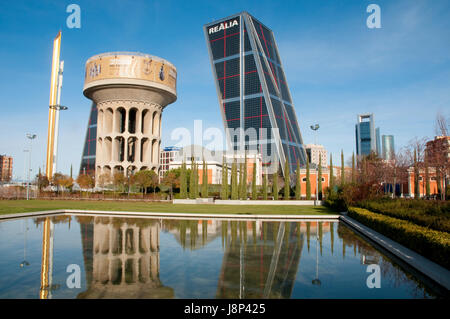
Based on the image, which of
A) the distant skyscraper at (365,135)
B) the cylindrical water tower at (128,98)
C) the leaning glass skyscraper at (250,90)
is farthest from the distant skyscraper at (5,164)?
the distant skyscraper at (365,135)

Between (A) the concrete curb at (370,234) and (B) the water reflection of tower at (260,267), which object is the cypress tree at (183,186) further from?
(B) the water reflection of tower at (260,267)

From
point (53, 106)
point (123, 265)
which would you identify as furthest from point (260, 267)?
point (53, 106)

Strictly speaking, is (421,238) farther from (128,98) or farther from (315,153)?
(315,153)

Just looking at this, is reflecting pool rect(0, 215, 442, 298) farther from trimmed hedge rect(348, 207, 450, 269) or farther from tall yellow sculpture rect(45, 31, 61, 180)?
tall yellow sculpture rect(45, 31, 61, 180)

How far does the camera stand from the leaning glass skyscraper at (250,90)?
68.2m

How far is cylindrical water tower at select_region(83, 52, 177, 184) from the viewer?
44.4 m

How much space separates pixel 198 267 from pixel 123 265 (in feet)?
5.32

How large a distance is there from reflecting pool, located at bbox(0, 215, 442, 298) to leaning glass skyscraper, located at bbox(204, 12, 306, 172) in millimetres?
59366

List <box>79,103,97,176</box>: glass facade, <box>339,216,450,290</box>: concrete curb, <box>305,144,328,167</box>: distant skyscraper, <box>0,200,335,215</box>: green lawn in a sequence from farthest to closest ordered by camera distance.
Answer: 1. <box>305,144,328,167</box>: distant skyscraper
2. <box>79,103,97,176</box>: glass facade
3. <box>0,200,335,215</box>: green lawn
4. <box>339,216,450,290</box>: concrete curb

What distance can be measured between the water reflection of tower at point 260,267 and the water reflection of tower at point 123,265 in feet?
3.91

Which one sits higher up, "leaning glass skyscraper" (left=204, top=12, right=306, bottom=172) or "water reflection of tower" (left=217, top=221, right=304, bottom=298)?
"leaning glass skyscraper" (left=204, top=12, right=306, bottom=172)

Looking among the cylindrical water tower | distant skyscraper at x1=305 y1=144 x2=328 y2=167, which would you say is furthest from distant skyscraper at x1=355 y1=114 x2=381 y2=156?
the cylindrical water tower
